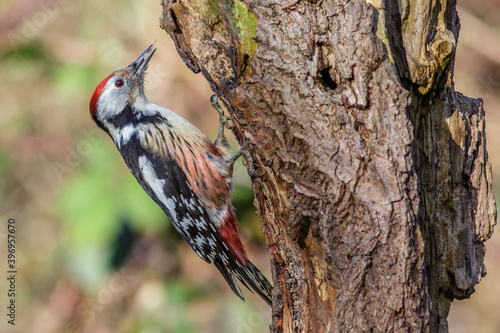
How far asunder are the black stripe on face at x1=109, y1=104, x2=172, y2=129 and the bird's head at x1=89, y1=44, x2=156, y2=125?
32 mm

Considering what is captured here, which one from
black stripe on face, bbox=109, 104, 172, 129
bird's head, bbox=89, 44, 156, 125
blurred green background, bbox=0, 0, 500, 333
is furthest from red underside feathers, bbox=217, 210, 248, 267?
bird's head, bbox=89, 44, 156, 125

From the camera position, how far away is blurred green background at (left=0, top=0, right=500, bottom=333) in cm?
490

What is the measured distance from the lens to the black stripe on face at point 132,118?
3907mm

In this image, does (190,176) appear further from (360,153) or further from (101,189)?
(360,153)

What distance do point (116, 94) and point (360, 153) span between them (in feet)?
7.76

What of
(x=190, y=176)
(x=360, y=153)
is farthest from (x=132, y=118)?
(x=360, y=153)

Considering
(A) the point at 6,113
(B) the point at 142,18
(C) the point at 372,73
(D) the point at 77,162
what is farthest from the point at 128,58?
(C) the point at 372,73

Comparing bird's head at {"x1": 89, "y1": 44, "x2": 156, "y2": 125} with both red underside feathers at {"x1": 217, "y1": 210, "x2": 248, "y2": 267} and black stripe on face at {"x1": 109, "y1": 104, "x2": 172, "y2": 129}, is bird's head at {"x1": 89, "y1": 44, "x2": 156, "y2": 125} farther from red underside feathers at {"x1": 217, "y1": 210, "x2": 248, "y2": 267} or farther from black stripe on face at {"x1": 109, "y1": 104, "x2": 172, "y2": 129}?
red underside feathers at {"x1": 217, "y1": 210, "x2": 248, "y2": 267}

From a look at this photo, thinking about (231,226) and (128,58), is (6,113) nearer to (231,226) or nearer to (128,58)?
(128,58)

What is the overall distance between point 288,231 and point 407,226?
608 mm

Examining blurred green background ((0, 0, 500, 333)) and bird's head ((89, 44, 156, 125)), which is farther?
blurred green background ((0, 0, 500, 333))

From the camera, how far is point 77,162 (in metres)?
5.42

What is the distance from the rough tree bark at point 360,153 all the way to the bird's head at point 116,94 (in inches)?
57.2

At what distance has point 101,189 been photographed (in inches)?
195
